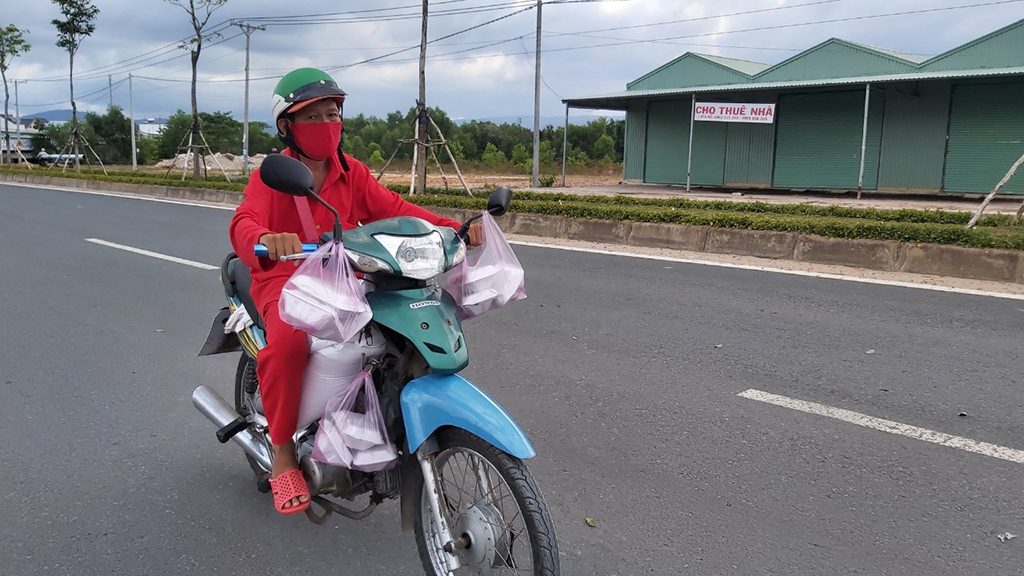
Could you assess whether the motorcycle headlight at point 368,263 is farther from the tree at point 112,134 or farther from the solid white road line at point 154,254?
the tree at point 112,134

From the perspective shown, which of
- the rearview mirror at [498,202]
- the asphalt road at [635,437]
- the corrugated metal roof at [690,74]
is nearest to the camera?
the rearview mirror at [498,202]

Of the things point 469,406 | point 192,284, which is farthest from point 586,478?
point 192,284

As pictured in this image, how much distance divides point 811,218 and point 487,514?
9613 mm

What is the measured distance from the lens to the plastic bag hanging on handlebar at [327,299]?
2.29m

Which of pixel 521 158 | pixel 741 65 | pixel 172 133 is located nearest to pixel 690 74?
pixel 741 65

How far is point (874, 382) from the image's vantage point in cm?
469

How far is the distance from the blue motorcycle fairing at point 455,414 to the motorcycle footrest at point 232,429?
116cm

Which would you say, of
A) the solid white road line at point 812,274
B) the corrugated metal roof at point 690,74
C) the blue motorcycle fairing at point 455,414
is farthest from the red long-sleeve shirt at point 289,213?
the corrugated metal roof at point 690,74

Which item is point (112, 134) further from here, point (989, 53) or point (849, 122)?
point (989, 53)

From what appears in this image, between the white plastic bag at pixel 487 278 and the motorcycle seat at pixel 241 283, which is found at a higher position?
the white plastic bag at pixel 487 278

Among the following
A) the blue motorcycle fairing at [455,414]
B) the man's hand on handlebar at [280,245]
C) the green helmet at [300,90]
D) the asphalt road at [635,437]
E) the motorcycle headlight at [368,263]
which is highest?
the green helmet at [300,90]

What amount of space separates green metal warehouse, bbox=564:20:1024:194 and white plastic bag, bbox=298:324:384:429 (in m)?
17.8

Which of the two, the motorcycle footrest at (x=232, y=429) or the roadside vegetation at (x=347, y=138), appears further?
the roadside vegetation at (x=347, y=138)

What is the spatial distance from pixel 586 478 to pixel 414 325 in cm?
150
